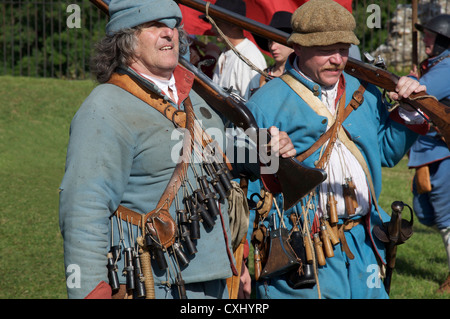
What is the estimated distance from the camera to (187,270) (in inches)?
130

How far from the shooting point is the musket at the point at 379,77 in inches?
157

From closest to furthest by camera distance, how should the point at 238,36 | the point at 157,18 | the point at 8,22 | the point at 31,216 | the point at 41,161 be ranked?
the point at 157,18, the point at 238,36, the point at 31,216, the point at 41,161, the point at 8,22

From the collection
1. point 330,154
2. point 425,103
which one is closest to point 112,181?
point 330,154

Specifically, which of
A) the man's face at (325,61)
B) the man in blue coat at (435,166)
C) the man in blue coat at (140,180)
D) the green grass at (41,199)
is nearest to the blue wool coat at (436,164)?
the man in blue coat at (435,166)

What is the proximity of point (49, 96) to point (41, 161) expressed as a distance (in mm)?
3011

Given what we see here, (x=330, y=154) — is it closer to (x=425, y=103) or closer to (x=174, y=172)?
(x=425, y=103)

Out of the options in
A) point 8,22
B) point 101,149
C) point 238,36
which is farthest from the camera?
point 8,22

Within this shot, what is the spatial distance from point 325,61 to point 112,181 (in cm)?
157

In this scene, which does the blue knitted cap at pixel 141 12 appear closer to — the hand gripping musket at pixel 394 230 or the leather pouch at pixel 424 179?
the hand gripping musket at pixel 394 230

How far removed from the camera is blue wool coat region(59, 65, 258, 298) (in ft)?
9.79

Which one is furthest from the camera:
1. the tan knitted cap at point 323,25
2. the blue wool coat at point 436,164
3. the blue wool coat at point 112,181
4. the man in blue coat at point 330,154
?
the blue wool coat at point 436,164

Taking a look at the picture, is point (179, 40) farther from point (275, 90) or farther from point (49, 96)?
point (49, 96)

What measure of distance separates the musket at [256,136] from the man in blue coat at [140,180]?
0.34 feet

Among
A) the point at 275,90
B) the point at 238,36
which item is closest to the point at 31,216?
the point at 238,36
